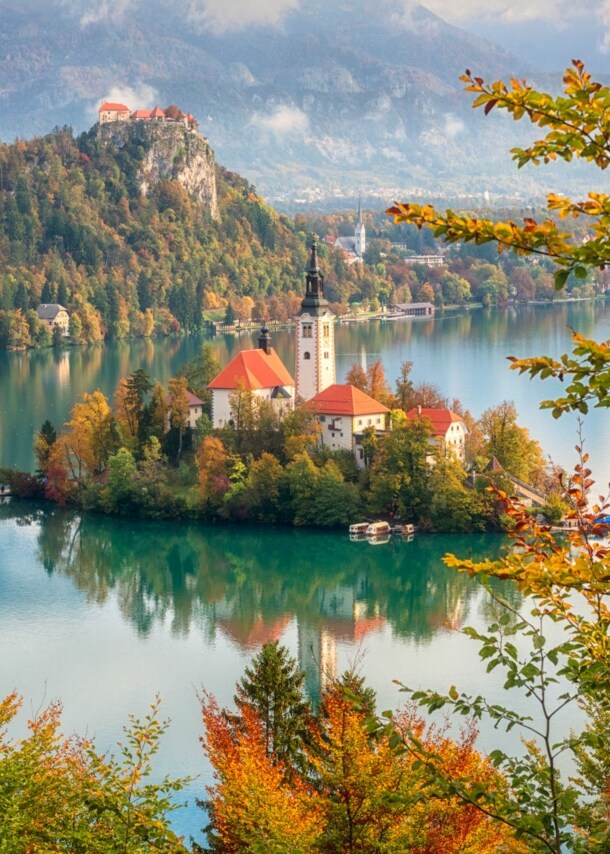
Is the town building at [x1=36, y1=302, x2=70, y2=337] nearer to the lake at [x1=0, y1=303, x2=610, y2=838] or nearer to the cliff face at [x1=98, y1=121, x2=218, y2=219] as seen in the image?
the cliff face at [x1=98, y1=121, x2=218, y2=219]

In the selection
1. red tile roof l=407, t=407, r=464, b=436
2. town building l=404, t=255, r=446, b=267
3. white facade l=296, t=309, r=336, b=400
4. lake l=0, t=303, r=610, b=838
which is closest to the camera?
lake l=0, t=303, r=610, b=838

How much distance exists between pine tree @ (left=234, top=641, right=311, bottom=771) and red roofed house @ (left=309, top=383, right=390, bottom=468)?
14.8 metres

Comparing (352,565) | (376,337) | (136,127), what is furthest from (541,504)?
(136,127)

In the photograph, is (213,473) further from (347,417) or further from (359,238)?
(359,238)

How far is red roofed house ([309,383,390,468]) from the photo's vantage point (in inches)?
1018

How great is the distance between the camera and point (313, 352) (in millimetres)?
28000

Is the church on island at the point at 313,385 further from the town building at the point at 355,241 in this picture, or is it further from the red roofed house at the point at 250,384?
the town building at the point at 355,241

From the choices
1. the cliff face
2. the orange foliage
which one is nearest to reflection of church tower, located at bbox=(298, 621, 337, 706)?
the orange foliage

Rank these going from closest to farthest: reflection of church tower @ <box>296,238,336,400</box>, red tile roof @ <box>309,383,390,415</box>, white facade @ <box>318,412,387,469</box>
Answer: white facade @ <box>318,412,387,469</box>
red tile roof @ <box>309,383,390,415</box>
reflection of church tower @ <box>296,238,336,400</box>

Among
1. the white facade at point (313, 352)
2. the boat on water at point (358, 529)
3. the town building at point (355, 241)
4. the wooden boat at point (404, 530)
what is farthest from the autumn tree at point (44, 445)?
the town building at point (355, 241)

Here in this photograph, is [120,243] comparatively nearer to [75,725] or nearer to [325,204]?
[75,725]

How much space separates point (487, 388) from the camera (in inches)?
1558

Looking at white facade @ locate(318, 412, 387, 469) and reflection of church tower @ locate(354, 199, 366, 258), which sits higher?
reflection of church tower @ locate(354, 199, 366, 258)

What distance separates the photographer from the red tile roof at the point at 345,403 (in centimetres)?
2595
